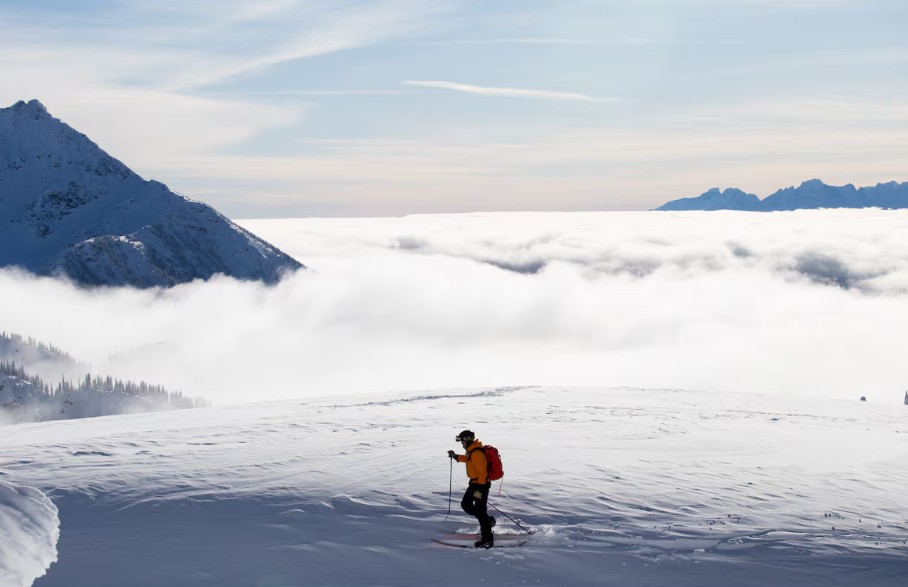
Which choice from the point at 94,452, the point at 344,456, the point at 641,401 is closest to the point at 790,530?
the point at 344,456

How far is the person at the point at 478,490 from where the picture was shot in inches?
506

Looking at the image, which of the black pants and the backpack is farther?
the backpack

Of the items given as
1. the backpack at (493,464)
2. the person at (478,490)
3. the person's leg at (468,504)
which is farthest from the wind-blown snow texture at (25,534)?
the backpack at (493,464)

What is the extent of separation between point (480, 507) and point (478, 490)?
0.29 metres

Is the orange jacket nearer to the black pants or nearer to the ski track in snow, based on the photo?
the black pants

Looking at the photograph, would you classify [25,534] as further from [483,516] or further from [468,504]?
[483,516]

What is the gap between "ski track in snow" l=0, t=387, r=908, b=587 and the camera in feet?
38.7

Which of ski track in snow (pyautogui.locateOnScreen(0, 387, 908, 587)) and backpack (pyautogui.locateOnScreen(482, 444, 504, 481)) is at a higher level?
backpack (pyautogui.locateOnScreen(482, 444, 504, 481))

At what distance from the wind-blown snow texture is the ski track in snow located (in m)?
0.31

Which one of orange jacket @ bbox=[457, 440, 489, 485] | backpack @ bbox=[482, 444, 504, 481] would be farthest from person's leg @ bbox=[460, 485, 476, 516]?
backpack @ bbox=[482, 444, 504, 481]

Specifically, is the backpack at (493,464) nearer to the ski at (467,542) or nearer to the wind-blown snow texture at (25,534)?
the ski at (467,542)

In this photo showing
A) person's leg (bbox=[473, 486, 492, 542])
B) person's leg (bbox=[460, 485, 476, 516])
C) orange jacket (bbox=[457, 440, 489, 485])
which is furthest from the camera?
orange jacket (bbox=[457, 440, 489, 485])

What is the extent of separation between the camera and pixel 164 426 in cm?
2419

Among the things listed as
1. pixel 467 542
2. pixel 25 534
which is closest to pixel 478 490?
pixel 467 542
